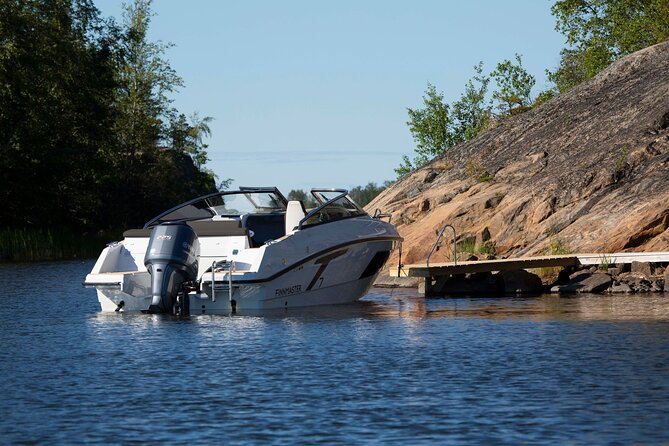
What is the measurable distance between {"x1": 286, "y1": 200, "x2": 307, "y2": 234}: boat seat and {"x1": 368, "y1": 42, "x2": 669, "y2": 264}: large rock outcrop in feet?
29.4

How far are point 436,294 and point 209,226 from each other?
723 cm

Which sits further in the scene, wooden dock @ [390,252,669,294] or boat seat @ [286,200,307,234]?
wooden dock @ [390,252,669,294]

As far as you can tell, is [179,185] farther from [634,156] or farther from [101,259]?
[101,259]

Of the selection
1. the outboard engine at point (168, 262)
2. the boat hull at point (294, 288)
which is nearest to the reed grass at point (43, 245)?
the boat hull at point (294, 288)

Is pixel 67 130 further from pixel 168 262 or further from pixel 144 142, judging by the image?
pixel 168 262

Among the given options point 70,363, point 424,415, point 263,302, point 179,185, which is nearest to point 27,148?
point 179,185

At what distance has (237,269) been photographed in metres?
24.5

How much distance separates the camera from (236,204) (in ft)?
98.5

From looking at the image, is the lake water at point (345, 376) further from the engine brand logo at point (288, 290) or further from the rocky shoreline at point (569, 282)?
the rocky shoreline at point (569, 282)

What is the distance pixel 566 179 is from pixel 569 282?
622 cm

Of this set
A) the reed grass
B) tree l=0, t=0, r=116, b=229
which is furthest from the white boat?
tree l=0, t=0, r=116, b=229

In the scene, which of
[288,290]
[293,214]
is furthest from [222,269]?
[293,214]

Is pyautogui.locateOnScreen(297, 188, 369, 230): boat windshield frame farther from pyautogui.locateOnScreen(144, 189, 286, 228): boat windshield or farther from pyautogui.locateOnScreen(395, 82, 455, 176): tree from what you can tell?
pyautogui.locateOnScreen(395, 82, 455, 176): tree

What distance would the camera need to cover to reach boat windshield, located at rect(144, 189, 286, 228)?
29.2 metres
